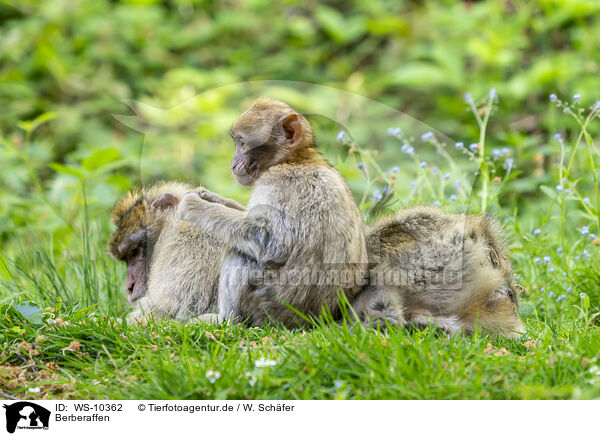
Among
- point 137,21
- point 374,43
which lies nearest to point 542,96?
point 374,43

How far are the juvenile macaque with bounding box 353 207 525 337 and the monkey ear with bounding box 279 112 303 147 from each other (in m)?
0.88

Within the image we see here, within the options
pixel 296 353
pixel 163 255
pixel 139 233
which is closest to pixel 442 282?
pixel 296 353

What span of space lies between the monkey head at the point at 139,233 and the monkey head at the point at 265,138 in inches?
34.7

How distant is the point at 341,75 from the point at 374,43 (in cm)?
102

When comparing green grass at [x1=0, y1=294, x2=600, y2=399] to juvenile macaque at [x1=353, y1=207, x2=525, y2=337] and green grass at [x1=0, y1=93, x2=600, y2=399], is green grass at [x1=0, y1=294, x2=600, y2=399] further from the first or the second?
juvenile macaque at [x1=353, y1=207, x2=525, y2=337]

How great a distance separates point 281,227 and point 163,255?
1169 mm

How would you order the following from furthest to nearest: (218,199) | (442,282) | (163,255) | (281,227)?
(163,255), (218,199), (442,282), (281,227)

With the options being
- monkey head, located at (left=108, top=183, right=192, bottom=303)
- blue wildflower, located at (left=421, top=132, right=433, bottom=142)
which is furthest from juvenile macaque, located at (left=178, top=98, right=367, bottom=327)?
blue wildflower, located at (left=421, top=132, right=433, bottom=142)

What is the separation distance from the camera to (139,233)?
5203 millimetres

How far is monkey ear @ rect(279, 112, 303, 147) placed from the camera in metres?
4.49

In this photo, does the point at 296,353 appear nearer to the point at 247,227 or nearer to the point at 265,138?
the point at 247,227
